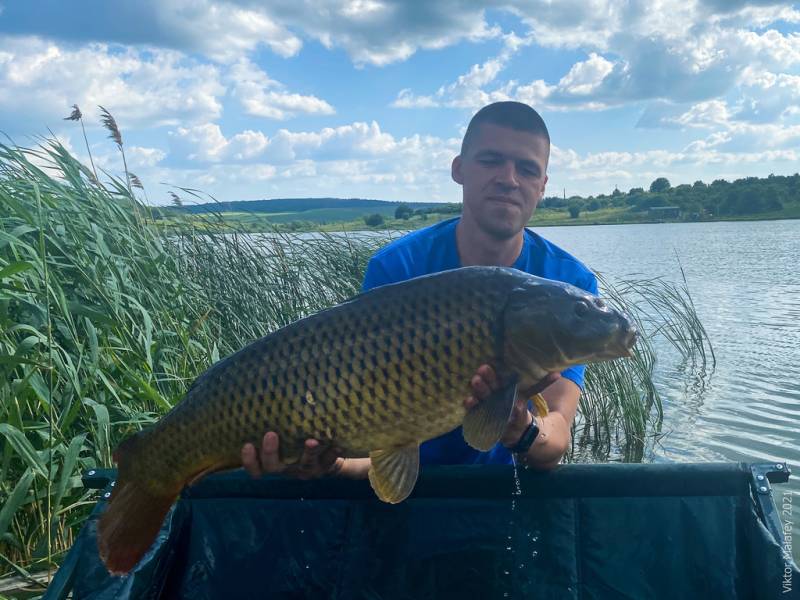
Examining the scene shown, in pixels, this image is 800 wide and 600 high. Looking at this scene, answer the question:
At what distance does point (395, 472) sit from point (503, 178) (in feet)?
3.54

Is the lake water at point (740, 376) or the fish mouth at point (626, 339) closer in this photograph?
the fish mouth at point (626, 339)

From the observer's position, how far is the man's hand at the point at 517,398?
1.46m

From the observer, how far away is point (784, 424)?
5223 mm

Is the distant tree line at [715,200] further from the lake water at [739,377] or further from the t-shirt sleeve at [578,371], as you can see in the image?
the t-shirt sleeve at [578,371]

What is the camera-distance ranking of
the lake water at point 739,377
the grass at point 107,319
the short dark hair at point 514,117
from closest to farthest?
the short dark hair at point 514,117 < the grass at point 107,319 < the lake water at point 739,377

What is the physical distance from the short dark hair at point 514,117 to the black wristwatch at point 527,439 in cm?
102

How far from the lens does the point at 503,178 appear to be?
2.27 metres

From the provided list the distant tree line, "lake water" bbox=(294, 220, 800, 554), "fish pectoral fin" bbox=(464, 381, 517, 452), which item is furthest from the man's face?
the distant tree line

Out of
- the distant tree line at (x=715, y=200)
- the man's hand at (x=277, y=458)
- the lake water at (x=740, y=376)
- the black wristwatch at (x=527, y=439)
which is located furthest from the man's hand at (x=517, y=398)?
the distant tree line at (x=715, y=200)

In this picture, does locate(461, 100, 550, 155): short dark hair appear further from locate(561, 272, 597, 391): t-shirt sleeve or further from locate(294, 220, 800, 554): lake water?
locate(294, 220, 800, 554): lake water

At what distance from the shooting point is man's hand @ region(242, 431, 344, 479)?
1.50 m

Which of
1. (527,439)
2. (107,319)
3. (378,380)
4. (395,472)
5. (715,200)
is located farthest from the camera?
(715,200)

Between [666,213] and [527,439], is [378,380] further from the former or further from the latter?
[666,213]

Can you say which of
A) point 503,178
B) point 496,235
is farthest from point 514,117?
point 496,235
